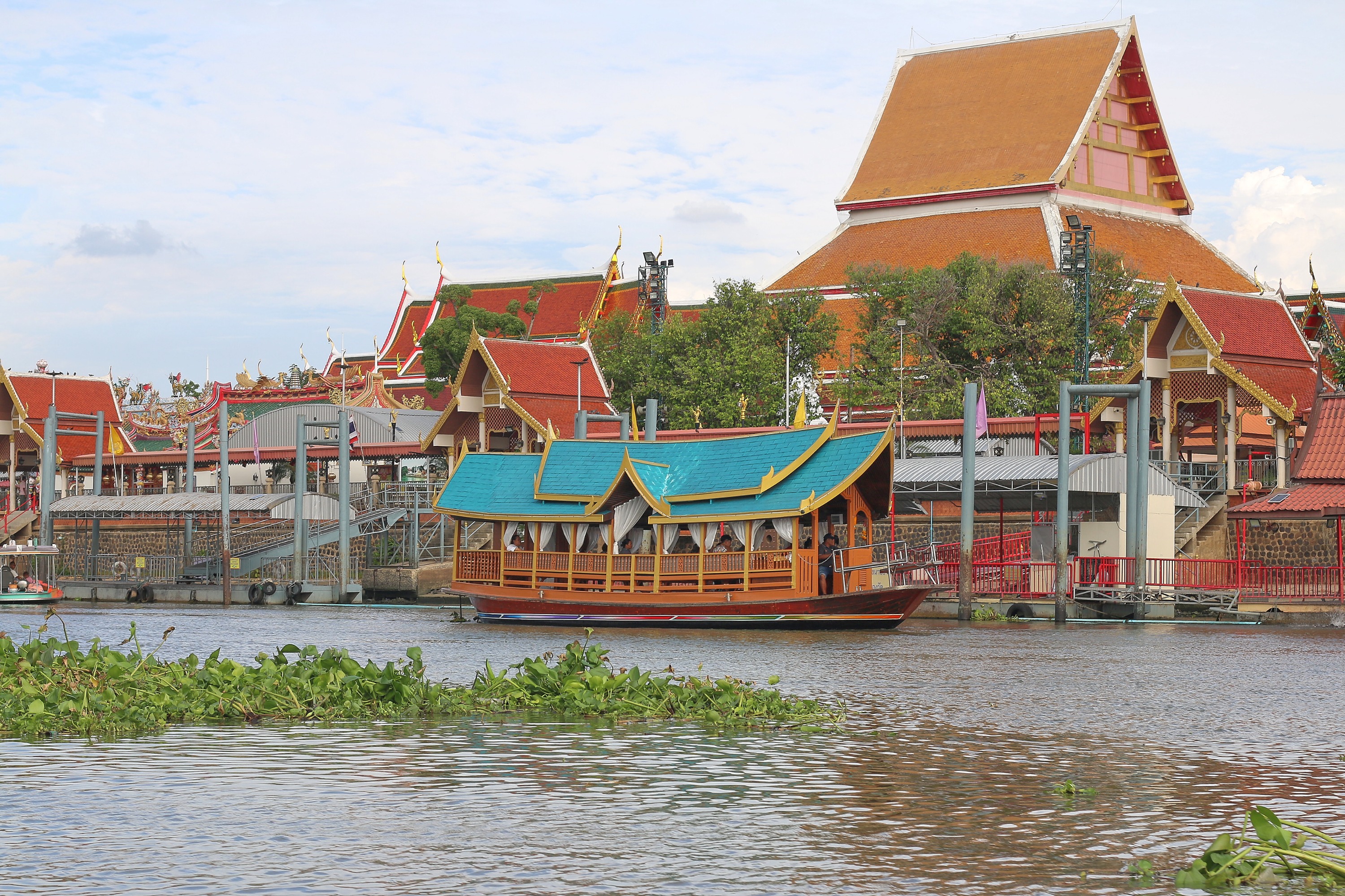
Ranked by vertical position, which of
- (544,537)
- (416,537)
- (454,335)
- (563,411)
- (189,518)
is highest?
(454,335)

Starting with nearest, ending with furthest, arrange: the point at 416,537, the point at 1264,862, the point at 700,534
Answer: the point at 1264,862 → the point at 700,534 → the point at 416,537

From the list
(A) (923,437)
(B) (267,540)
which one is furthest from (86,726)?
(B) (267,540)

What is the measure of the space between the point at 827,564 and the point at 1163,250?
130 feet

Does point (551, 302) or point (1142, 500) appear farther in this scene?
point (551, 302)

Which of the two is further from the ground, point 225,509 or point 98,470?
point 98,470

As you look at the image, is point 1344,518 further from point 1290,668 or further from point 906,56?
point 906,56

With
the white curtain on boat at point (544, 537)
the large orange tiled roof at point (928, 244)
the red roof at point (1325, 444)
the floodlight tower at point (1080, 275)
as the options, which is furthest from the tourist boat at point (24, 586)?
the large orange tiled roof at point (928, 244)

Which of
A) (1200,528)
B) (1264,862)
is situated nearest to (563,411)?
(1200,528)

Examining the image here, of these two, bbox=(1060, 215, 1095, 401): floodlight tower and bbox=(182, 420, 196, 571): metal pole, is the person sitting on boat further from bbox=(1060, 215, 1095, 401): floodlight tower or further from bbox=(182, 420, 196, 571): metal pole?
bbox=(182, 420, 196, 571): metal pole

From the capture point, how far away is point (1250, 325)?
154ft

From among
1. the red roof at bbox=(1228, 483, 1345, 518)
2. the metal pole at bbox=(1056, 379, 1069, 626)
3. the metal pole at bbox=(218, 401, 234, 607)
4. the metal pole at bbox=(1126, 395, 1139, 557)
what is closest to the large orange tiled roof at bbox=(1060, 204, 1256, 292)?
the metal pole at bbox=(1126, 395, 1139, 557)

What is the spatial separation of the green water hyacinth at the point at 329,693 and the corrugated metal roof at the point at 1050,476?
70.2ft

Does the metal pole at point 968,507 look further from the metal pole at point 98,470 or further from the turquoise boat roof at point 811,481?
the metal pole at point 98,470

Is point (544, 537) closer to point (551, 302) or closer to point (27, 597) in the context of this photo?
point (27, 597)
